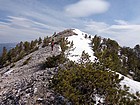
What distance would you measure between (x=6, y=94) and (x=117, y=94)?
909 centimetres

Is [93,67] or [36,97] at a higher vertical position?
[93,67]

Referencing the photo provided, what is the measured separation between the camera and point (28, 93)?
15695 millimetres

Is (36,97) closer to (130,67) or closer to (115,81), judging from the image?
(115,81)

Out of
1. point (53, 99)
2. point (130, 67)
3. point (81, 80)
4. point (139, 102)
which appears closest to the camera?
point (139, 102)

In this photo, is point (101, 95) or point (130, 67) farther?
point (130, 67)

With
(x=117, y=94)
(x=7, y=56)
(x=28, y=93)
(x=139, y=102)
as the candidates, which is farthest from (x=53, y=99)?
(x=7, y=56)

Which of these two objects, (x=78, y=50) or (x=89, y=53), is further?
(x=78, y=50)

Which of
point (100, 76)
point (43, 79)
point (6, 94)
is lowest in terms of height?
point (6, 94)

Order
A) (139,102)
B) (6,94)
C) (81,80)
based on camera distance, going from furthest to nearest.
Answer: (6,94)
(81,80)
(139,102)

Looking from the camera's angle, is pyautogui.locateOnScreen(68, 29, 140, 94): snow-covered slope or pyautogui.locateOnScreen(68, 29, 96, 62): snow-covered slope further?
pyautogui.locateOnScreen(68, 29, 96, 62): snow-covered slope

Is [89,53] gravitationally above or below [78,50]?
below

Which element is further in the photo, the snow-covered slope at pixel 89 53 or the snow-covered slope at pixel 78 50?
the snow-covered slope at pixel 78 50

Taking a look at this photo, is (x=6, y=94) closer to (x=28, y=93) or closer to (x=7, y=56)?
(x=28, y=93)

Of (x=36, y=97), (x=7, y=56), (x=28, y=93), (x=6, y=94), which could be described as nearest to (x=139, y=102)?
(x=36, y=97)
